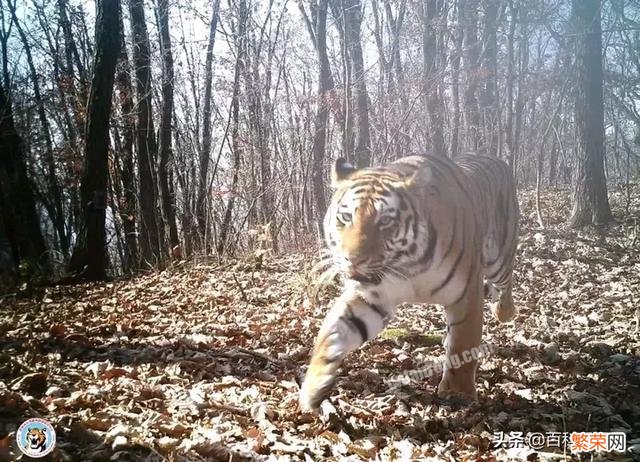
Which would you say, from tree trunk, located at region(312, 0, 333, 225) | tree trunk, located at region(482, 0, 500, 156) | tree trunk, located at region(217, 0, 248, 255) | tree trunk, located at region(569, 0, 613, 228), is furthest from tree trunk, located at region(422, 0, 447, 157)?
tree trunk, located at region(217, 0, 248, 255)

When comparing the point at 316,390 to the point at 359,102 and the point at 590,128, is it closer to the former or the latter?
the point at 590,128

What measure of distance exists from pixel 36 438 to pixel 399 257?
199 centimetres

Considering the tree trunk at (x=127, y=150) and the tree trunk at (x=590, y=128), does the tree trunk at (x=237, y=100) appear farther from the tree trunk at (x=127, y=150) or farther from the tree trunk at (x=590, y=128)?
the tree trunk at (x=590, y=128)

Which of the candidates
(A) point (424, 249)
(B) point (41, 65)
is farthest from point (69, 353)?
(B) point (41, 65)

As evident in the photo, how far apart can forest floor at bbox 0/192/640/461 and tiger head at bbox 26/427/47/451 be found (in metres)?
0.07

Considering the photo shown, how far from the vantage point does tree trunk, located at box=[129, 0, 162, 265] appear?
492 inches

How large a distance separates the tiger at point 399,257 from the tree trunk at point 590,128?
645cm

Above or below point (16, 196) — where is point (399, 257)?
below

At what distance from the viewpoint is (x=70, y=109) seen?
58.8ft

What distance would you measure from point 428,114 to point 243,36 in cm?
441

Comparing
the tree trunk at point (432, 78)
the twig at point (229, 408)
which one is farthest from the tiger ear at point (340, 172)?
the tree trunk at point (432, 78)

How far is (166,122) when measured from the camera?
1174cm

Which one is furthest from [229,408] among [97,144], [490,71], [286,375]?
[490,71]

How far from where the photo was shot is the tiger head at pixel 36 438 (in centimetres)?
205
